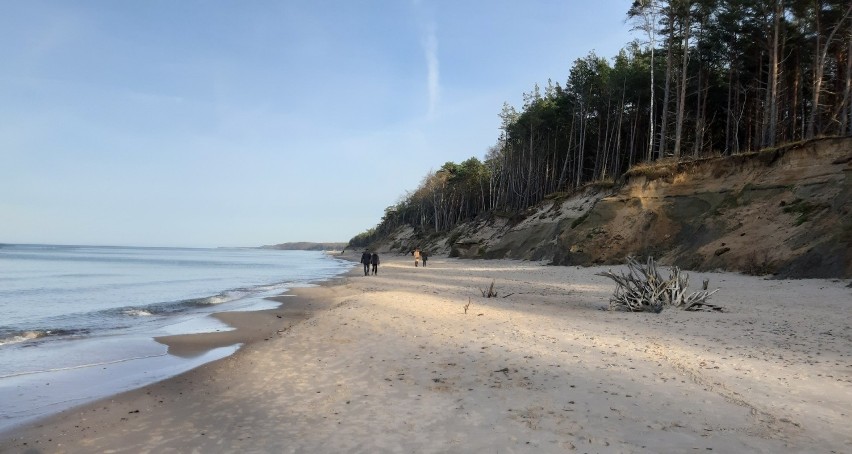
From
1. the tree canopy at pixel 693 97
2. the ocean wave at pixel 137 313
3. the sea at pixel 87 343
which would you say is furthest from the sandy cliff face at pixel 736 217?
the ocean wave at pixel 137 313

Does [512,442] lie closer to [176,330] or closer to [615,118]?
[176,330]

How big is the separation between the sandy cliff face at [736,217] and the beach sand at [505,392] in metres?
7.79

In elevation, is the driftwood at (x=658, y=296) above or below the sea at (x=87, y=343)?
above

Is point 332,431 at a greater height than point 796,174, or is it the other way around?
point 796,174

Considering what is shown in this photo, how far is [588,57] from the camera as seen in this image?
52.8 meters

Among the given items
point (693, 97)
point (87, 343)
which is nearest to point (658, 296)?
point (87, 343)

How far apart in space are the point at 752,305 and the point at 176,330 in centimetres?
1616

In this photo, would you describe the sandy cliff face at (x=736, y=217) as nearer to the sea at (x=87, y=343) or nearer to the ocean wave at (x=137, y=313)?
the sea at (x=87, y=343)

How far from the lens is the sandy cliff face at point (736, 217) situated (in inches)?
691

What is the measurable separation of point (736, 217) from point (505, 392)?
22.2m

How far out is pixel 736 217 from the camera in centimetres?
2262

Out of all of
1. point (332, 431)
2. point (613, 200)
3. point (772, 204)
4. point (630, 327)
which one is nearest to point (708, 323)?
point (630, 327)

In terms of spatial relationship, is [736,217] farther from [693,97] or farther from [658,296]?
[693,97]

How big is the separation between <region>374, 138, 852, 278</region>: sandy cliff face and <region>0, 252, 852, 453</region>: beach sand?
7795 millimetres
